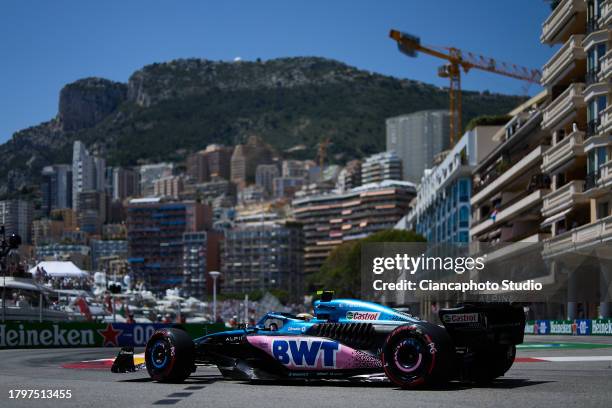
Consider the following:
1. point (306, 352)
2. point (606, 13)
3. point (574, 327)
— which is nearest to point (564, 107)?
point (606, 13)

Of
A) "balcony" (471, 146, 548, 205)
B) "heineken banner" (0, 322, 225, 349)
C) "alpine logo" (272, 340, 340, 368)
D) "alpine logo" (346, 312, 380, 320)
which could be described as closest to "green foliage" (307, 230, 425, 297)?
"balcony" (471, 146, 548, 205)

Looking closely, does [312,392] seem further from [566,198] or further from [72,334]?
[566,198]

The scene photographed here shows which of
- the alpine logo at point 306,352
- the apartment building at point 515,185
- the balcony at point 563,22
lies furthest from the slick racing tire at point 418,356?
the apartment building at point 515,185

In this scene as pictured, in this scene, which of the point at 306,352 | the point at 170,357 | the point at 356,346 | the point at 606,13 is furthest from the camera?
the point at 606,13

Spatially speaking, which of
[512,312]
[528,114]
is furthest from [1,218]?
[528,114]

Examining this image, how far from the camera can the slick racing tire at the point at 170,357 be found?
56.3 feet

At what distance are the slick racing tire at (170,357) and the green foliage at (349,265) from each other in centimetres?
10325

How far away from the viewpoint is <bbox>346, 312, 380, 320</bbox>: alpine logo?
16.3 meters

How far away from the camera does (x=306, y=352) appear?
16.4 metres

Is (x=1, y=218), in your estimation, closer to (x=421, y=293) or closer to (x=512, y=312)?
(x=421, y=293)

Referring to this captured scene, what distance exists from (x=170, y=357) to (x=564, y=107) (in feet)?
156

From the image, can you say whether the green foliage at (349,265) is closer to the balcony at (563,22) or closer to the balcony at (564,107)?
the balcony at (564,107)

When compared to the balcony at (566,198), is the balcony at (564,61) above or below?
above

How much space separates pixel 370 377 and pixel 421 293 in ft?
78.4
